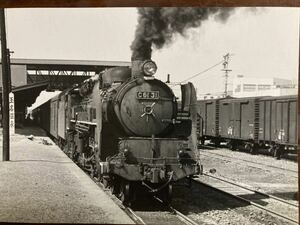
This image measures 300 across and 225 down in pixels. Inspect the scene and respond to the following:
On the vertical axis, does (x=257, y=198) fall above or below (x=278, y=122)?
below

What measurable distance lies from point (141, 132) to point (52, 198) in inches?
51.6

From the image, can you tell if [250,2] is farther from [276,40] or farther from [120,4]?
[120,4]

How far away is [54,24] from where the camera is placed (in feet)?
13.3

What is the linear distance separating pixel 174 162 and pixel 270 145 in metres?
6.41

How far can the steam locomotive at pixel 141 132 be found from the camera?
512 cm

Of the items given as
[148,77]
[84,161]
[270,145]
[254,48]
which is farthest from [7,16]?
[270,145]

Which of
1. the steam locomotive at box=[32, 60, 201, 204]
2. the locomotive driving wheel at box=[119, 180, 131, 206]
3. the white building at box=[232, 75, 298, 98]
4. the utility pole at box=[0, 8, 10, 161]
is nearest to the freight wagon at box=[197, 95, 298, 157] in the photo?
the white building at box=[232, 75, 298, 98]

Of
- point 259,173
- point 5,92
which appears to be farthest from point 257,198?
point 5,92

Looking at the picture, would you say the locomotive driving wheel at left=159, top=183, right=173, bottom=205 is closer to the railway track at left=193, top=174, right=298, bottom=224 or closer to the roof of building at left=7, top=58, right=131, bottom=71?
the railway track at left=193, top=174, right=298, bottom=224

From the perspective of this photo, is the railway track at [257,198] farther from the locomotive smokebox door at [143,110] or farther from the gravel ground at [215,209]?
the locomotive smokebox door at [143,110]

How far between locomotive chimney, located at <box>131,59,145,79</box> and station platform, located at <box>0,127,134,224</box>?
144 cm

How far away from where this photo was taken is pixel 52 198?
187 inches

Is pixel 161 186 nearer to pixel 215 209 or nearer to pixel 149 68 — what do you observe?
pixel 215 209

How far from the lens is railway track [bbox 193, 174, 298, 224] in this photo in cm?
513
